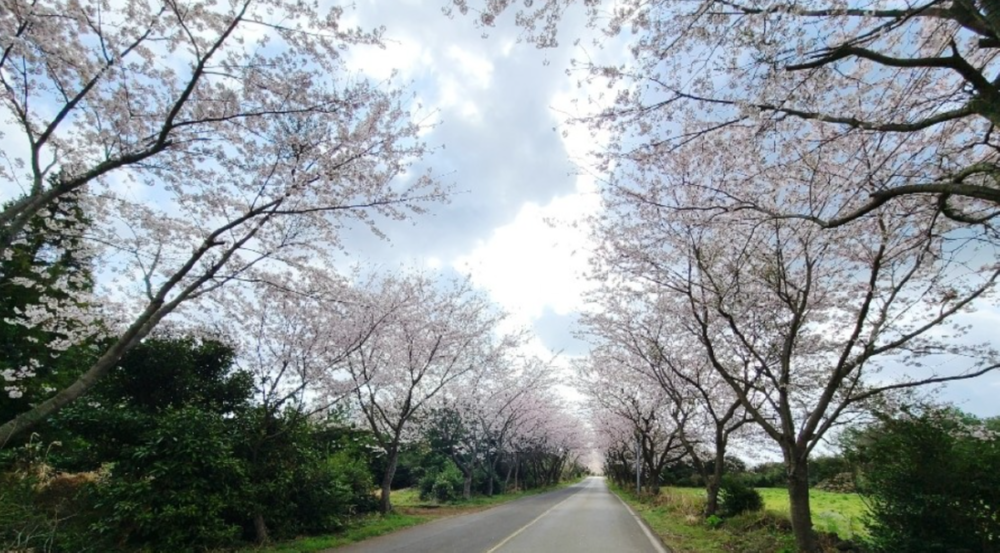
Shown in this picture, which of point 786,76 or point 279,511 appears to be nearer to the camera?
point 786,76

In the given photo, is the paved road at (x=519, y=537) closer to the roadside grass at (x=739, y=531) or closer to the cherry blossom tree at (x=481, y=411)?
the roadside grass at (x=739, y=531)

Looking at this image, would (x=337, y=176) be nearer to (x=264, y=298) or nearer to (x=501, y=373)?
(x=264, y=298)

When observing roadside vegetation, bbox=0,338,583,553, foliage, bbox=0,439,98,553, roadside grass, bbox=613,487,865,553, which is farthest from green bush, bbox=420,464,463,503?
foliage, bbox=0,439,98,553

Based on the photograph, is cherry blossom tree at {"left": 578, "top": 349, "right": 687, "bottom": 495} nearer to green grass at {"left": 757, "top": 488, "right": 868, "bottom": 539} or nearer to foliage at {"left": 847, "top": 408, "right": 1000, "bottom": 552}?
green grass at {"left": 757, "top": 488, "right": 868, "bottom": 539}

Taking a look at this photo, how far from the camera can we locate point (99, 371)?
19.6 ft

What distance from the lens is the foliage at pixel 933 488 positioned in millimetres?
6027

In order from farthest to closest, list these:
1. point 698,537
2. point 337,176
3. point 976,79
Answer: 1. point 698,537
2. point 337,176
3. point 976,79

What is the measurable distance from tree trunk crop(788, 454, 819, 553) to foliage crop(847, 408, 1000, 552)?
2.93ft

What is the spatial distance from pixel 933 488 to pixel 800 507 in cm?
211

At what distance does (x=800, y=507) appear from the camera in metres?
8.02

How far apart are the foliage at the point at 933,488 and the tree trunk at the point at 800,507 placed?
894 millimetres

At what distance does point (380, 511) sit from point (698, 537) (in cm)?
1025

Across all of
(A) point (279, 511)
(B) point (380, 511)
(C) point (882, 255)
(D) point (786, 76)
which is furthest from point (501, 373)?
(D) point (786, 76)

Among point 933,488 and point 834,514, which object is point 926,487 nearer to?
point 933,488
